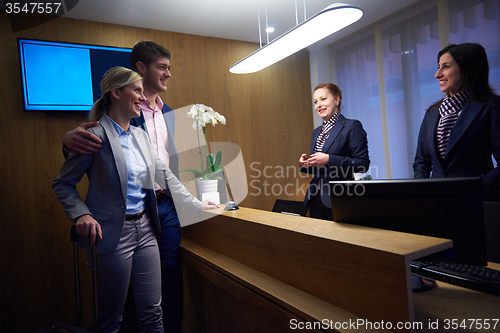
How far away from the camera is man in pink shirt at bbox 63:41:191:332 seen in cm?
186

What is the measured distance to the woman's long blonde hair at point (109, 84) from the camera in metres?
1.61

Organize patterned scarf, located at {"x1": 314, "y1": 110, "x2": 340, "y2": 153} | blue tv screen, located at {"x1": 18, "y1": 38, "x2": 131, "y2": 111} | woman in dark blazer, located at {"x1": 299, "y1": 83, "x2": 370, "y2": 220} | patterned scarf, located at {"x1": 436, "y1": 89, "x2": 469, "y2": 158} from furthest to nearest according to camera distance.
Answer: blue tv screen, located at {"x1": 18, "y1": 38, "x2": 131, "y2": 111}
patterned scarf, located at {"x1": 314, "y1": 110, "x2": 340, "y2": 153}
woman in dark blazer, located at {"x1": 299, "y1": 83, "x2": 370, "y2": 220}
patterned scarf, located at {"x1": 436, "y1": 89, "x2": 469, "y2": 158}

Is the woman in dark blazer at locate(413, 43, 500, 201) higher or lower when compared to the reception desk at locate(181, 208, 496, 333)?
higher

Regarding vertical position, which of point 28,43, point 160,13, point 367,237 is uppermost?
point 160,13

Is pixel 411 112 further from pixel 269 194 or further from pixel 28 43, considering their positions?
pixel 28 43

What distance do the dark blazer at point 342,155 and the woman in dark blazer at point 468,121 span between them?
1.84 ft

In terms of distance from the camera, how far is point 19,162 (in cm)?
287

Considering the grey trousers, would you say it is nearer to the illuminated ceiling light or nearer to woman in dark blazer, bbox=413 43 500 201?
the illuminated ceiling light

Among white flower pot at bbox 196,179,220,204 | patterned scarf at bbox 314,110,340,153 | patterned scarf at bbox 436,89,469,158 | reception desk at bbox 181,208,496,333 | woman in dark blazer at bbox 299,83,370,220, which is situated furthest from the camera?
patterned scarf at bbox 314,110,340,153

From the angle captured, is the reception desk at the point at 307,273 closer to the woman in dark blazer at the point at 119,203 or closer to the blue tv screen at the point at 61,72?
the woman in dark blazer at the point at 119,203

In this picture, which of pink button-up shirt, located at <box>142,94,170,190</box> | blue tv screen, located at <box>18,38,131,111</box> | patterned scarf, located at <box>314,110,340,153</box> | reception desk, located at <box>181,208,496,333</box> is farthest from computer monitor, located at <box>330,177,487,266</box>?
blue tv screen, located at <box>18,38,131,111</box>

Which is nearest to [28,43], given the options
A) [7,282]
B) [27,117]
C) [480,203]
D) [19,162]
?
[27,117]

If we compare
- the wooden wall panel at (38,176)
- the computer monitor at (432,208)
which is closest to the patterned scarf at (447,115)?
the computer monitor at (432,208)

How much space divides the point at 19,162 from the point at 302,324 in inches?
Answer: 114
